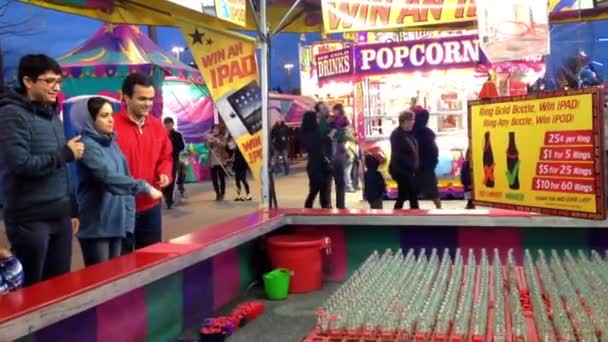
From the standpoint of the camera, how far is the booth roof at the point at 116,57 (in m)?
12.1

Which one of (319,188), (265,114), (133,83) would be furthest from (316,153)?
(133,83)

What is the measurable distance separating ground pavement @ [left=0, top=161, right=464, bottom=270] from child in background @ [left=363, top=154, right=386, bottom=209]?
1.84 metres

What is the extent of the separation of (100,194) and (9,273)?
889 millimetres

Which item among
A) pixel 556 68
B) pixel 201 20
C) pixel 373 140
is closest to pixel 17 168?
pixel 201 20

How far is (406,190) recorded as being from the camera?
296 inches

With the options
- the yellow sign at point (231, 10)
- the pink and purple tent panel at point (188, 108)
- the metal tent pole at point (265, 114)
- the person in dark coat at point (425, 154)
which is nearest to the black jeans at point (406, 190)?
the person in dark coat at point (425, 154)

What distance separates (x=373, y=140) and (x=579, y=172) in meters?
8.18

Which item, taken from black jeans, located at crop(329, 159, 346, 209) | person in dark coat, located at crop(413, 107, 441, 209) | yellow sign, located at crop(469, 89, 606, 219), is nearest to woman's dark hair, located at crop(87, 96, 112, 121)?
yellow sign, located at crop(469, 89, 606, 219)

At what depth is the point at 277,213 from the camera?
438cm

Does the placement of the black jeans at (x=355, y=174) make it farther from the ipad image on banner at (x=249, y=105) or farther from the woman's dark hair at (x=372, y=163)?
the ipad image on banner at (x=249, y=105)

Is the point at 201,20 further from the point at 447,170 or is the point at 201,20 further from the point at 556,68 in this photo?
the point at 556,68

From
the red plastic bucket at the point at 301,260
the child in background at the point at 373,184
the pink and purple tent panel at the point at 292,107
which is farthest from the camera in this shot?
the pink and purple tent panel at the point at 292,107

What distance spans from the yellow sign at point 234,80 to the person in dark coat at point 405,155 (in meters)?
2.97

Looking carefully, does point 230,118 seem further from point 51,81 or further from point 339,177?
point 339,177
